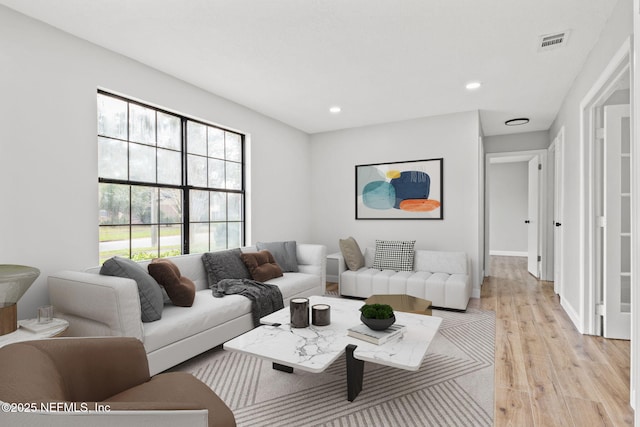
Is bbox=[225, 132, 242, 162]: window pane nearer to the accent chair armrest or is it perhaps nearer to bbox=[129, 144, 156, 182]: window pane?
bbox=[129, 144, 156, 182]: window pane

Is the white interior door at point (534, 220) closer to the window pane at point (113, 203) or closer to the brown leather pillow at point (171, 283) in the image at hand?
the brown leather pillow at point (171, 283)

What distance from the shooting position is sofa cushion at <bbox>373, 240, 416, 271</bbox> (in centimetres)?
456

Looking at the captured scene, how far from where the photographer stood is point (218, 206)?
13.6 ft

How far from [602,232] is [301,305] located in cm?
287

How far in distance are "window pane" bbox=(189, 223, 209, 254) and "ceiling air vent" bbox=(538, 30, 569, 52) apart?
373 centimetres

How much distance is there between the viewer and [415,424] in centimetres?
183

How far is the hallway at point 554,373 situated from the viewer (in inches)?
75.0

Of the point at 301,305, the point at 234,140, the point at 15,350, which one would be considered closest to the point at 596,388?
the point at 301,305

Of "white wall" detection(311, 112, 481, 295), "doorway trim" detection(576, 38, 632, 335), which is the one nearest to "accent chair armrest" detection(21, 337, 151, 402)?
"doorway trim" detection(576, 38, 632, 335)

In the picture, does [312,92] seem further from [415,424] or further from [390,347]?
[415,424]

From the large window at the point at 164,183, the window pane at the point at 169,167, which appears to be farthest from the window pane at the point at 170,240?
the window pane at the point at 169,167

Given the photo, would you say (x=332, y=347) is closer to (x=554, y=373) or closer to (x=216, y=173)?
(x=554, y=373)

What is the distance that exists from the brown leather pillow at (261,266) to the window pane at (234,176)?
41.8 inches

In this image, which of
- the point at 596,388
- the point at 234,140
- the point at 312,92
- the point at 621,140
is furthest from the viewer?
the point at 234,140
